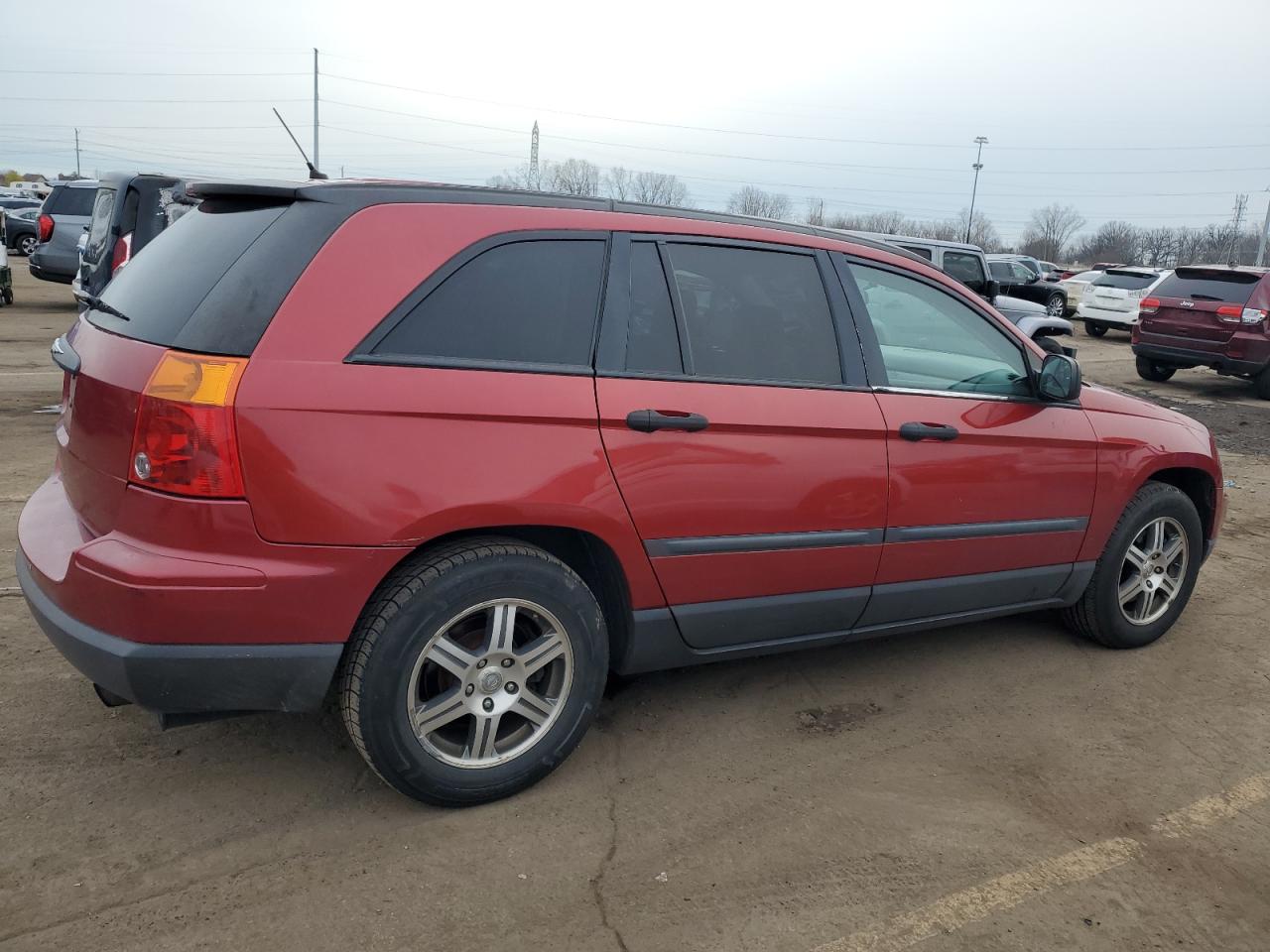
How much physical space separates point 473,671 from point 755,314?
151 centimetres

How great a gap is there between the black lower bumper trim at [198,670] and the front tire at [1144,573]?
334 centimetres

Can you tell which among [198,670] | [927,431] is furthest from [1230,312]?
[198,670]

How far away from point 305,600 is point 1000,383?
2751 mm

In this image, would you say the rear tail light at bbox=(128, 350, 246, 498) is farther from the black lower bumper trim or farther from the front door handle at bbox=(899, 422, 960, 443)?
the front door handle at bbox=(899, 422, 960, 443)

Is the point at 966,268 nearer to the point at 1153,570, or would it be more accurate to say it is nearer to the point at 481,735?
the point at 1153,570

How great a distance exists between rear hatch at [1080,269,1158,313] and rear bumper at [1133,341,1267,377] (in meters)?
7.65

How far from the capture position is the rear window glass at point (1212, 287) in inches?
507

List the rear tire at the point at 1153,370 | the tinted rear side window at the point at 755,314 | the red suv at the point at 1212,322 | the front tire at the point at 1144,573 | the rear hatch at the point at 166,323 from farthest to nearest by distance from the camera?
1. the rear tire at the point at 1153,370
2. the red suv at the point at 1212,322
3. the front tire at the point at 1144,573
4. the tinted rear side window at the point at 755,314
5. the rear hatch at the point at 166,323

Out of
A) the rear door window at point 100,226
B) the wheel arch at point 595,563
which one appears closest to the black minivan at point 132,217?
the rear door window at point 100,226

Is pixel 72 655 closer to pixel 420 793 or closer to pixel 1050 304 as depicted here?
pixel 420 793

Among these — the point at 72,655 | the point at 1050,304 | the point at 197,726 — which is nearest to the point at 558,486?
the point at 72,655

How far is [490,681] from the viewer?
9.48 feet

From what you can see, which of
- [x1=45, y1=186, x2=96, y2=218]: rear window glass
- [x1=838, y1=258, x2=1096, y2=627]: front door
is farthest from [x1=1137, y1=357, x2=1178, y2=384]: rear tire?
[x1=45, y1=186, x2=96, y2=218]: rear window glass

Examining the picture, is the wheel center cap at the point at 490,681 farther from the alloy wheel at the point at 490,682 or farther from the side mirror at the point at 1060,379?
the side mirror at the point at 1060,379
